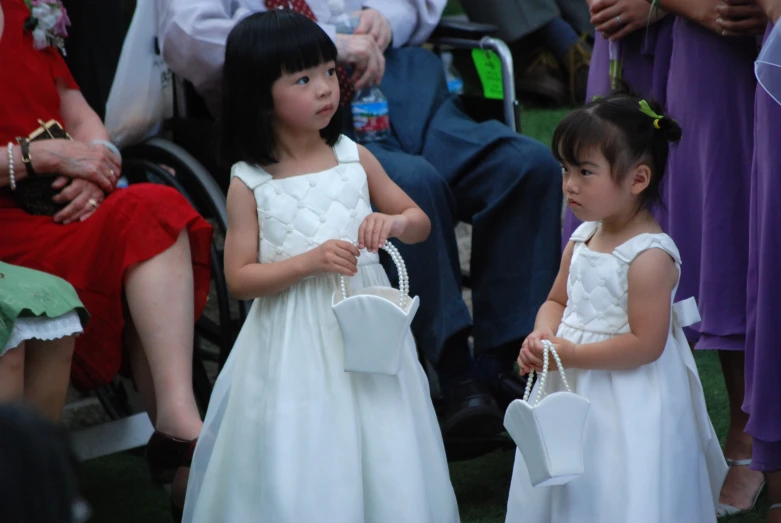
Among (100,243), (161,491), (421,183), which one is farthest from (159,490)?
(421,183)

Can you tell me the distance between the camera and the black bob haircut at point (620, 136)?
6.07 ft

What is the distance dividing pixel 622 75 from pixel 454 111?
0.55 metres

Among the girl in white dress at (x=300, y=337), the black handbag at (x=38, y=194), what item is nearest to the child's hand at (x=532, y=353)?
the girl in white dress at (x=300, y=337)

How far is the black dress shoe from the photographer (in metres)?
2.50

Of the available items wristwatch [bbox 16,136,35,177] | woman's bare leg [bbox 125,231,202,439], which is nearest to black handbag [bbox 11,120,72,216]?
wristwatch [bbox 16,136,35,177]

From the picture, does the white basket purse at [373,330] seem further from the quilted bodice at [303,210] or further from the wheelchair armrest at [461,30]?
the wheelchair armrest at [461,30]

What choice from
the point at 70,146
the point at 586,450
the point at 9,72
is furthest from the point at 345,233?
the point at 9,72

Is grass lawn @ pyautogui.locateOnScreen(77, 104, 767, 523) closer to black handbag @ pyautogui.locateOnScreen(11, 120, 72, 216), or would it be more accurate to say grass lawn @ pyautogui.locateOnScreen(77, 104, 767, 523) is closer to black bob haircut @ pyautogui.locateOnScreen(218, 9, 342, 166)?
black handbag @ pyautogui.locateOnScreen(11, 120, 72, 216)

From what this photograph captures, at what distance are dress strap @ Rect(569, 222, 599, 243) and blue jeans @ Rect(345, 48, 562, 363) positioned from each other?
625 mm

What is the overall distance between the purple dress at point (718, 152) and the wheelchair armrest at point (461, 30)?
2.76 feet

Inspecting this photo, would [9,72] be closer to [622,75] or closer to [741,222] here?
[622,75]

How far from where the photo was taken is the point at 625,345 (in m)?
1.83

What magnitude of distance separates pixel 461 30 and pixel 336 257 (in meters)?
1.36

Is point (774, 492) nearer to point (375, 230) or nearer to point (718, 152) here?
point (718, 152)
